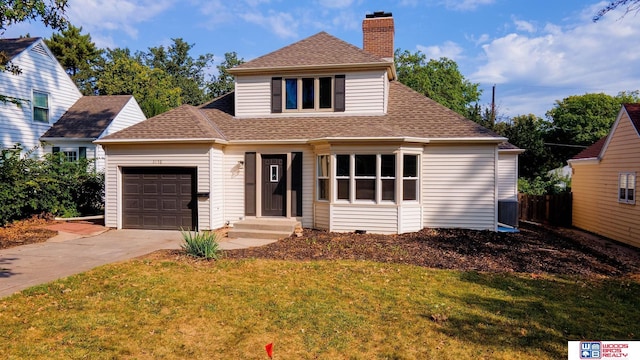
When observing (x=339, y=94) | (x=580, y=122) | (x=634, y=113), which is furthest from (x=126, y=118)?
(x=580, y=122)

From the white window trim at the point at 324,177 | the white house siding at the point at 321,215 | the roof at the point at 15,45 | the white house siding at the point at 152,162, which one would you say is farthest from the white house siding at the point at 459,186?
the roof at the point at 15,45

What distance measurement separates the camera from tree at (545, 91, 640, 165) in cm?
3628

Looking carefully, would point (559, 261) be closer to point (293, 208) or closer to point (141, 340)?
point (293, 208)

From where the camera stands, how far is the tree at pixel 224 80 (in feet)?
153

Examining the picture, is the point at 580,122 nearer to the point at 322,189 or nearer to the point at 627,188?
the point at 627,188

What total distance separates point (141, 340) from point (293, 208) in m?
8.39

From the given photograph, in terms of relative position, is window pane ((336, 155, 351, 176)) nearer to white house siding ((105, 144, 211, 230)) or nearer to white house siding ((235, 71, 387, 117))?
white house siding ((235, 71, 387, 117))

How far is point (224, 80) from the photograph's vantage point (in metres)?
47.1

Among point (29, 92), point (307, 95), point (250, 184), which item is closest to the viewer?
point (250, 184)

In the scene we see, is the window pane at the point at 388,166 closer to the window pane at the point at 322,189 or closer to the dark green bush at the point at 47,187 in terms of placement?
the window pane at the point at 322,189

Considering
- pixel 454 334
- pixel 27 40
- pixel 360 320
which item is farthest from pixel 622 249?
pixel 27 40

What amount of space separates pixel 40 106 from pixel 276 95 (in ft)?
43.1

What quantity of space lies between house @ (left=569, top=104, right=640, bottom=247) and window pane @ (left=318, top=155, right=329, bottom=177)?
9.39 m

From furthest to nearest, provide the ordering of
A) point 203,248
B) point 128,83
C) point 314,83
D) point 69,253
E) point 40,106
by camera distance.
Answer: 1. point 128,83
2. point 40,106
3. point 314,83
4. point 69,253
5. point 203,248
